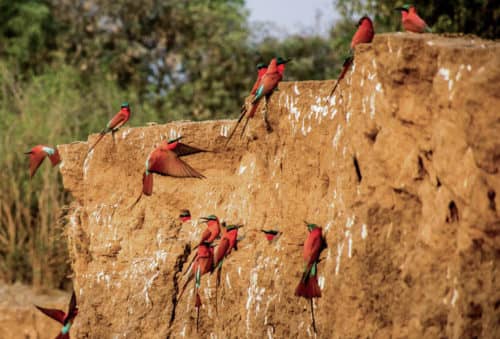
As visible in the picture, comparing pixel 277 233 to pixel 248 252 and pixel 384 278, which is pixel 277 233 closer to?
pixel 248 252

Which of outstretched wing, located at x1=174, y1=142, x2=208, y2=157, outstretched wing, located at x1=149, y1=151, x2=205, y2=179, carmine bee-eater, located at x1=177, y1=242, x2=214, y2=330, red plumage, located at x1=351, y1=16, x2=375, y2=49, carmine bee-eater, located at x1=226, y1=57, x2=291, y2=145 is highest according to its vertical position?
red plumage, located at x1=351, y1=16, x2=375, y2=49

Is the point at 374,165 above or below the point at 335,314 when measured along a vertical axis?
above

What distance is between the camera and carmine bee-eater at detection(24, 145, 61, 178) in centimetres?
720

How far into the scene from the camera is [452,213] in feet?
12.5

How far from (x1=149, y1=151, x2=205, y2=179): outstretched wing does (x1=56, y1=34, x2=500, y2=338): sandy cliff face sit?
0.09 m

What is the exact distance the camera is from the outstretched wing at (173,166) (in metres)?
6.10

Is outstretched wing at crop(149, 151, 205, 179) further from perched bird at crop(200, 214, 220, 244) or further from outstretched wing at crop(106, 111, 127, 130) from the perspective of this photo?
outstretched wing at crop(106, 111, 127, 130)

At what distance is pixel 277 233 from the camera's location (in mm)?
5375

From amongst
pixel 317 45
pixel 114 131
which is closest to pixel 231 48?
pixel 317 45

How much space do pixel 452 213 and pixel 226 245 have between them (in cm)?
201

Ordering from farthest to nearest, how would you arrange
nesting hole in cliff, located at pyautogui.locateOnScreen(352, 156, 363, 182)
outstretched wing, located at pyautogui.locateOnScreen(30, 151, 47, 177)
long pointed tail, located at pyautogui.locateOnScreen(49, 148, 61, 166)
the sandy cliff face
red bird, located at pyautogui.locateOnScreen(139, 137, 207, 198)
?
outstretched wing, located at pyautogui.locateOnScreen(30, 151, 47, 177) < long pointed tail, located at pyautogui.locateOnScreen(49, 148, 61, 166) < red bird, located at pyautogui.locateOnScreen(139, 137, 207, 198) < nesting hole in cliff, located at pyautogui.locateOnScreen(352, 156, 363, 182) < the sandy cliff face

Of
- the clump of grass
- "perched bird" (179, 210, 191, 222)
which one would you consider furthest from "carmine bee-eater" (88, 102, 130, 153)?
the clump of grass

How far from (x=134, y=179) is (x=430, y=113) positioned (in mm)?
3186

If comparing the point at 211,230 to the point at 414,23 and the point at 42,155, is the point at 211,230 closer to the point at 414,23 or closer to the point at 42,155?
the point at 414,23
